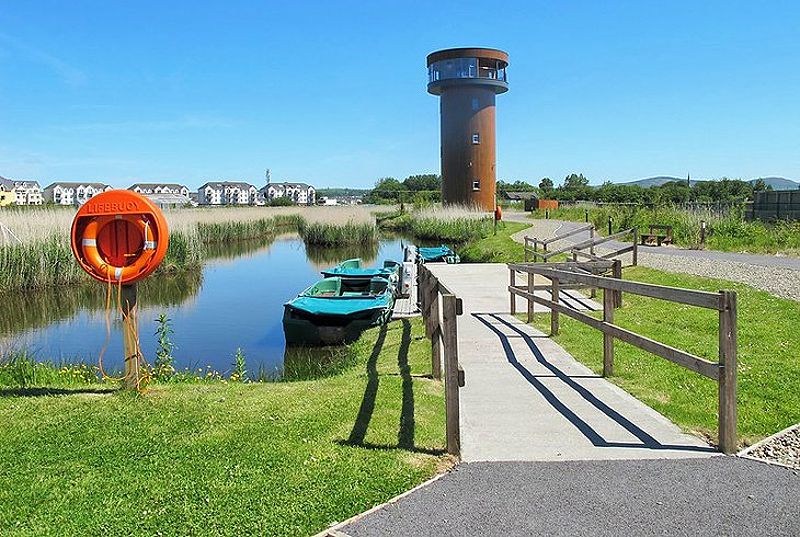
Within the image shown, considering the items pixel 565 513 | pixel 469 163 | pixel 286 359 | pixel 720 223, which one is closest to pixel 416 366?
pixel 565 513

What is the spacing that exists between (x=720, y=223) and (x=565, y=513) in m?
24.7

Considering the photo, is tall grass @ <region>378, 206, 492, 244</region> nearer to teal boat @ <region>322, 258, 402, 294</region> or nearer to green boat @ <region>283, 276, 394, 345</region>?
teal boat @ <region>322, 258, 402, 294</region>

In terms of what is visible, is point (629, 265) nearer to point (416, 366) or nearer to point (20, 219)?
point (416, 366)

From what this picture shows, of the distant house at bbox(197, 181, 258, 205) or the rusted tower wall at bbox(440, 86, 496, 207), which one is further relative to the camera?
the distant house at bbox(197, 181, 258, 205)

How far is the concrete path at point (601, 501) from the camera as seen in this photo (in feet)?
12.6

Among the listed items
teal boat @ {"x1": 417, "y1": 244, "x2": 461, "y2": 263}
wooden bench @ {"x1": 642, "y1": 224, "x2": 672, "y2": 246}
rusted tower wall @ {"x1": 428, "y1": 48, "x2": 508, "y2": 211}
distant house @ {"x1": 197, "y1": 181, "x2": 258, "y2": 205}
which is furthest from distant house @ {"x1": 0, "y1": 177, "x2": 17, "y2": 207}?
wooden bench @ {"x1": 642, "y1": 224, "x2": 672, "y2": 246}

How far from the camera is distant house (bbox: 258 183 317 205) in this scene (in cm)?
18262

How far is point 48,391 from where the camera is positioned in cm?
677

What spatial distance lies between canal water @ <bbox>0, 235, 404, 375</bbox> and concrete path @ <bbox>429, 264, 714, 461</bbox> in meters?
4.09

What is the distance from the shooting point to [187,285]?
23.2 metres

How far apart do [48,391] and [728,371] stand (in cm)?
600

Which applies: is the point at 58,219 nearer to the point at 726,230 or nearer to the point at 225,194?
the point at 726,230

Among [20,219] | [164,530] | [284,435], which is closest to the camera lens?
[164,530]

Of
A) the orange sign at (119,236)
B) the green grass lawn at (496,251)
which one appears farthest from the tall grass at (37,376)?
the green grass lawn at (496,251)
